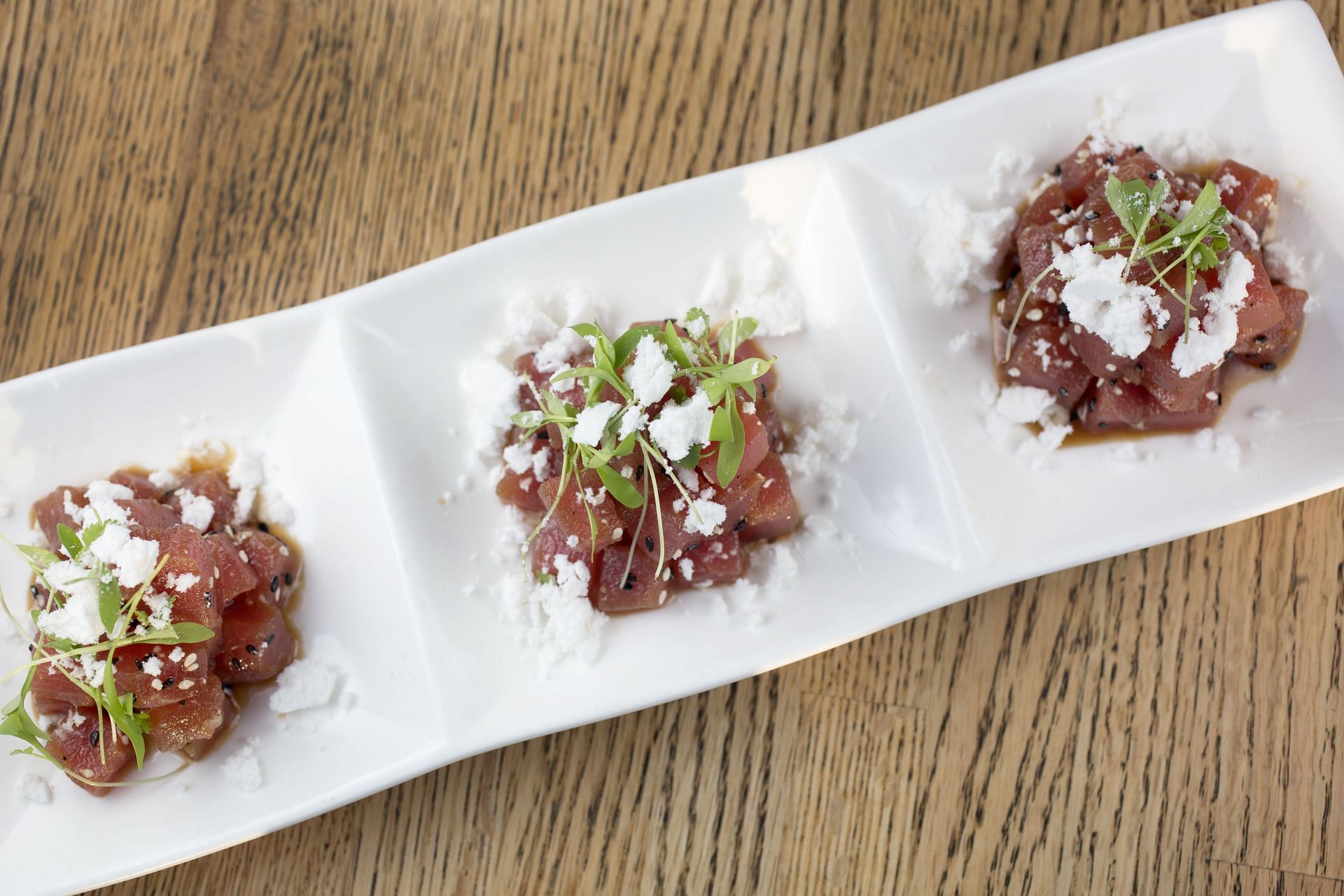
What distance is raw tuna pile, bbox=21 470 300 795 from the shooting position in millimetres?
1465

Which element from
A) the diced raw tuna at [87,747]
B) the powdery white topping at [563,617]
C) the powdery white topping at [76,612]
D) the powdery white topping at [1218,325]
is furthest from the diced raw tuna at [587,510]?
the powdery white topping at [1218,325]

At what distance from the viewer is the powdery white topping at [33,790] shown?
64.3 inches

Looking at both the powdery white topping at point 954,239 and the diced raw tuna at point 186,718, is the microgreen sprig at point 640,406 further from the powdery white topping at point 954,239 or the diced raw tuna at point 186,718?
the diced raw tuna at point 186,718

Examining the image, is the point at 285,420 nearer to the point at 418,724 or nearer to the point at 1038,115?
the point at 418,724

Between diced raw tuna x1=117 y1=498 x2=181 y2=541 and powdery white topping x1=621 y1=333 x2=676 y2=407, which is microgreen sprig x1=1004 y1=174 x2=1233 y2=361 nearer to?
powdery white topping x1=621 y1=333 x2=676 y2=407

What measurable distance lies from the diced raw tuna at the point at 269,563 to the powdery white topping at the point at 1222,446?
5.92 ft

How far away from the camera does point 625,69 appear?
6.59ft

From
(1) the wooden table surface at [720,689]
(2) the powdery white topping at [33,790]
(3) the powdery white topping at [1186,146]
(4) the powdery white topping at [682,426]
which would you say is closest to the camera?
(4) the powdery white topping at [682,426]

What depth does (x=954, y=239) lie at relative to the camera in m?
1.71

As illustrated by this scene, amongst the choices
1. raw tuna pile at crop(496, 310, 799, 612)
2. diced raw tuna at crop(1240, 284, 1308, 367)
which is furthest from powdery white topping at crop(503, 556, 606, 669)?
diced raw tuna at crop(1240, 284, 1308, 367)

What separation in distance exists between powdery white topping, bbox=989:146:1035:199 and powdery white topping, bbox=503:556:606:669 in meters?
1.11

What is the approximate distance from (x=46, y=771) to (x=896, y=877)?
1.71 m

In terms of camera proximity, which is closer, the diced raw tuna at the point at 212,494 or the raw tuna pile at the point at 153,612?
the raw tuna pile at the point at 153,612

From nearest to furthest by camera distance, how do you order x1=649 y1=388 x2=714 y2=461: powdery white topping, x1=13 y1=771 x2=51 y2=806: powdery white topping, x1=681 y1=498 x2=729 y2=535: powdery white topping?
1. x1=649 y1=388 x2=714 y2=461: powdery white topping
2. x1=681 y1=498 x2=729 y2=535: powdery white topping
3. x1=13 y1=771 x2=51 y2=806: powdery white topping
